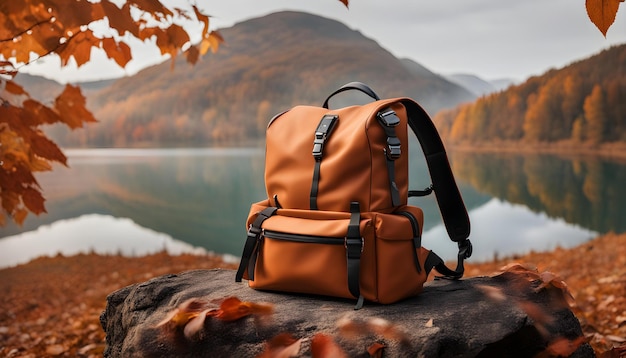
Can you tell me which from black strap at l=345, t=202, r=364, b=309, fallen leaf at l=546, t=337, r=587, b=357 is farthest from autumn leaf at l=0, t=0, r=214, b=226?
fallen leaf at l=546, t=337, r=587, b=357

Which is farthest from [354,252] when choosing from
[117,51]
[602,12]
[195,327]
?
[117,51]

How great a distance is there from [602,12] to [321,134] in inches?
40.9

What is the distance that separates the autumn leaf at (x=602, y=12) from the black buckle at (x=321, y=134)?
990 mm

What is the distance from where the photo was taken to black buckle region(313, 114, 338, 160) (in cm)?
206

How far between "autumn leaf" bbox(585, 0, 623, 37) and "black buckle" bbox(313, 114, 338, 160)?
3.25 ft

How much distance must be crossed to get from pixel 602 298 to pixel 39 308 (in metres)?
5.34

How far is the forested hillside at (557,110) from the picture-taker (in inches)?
378

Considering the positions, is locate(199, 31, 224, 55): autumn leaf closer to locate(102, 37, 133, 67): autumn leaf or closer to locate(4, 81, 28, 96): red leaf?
locate(102, 37, 133, 67): autumn leaf

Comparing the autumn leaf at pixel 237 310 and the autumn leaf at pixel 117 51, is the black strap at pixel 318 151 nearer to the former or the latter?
the autumn leaf at pixel 237 310

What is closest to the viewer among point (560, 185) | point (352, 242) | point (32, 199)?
point (352, 242)

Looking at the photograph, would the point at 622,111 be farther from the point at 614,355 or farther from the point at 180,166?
the point at 180,166

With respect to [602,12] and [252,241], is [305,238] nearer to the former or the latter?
[252,241]

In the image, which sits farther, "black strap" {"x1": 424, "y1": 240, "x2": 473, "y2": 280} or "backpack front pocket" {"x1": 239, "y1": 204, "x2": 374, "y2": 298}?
"black strap" {"x1": 424, "y1": 240, "x2": 473, "y2": 280}

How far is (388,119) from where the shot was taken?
195cm
